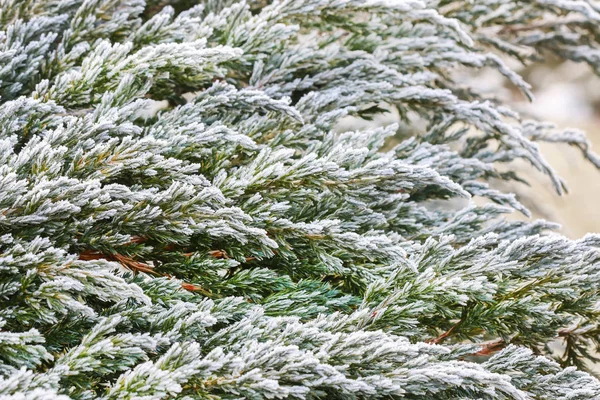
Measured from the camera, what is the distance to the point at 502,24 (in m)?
2.13

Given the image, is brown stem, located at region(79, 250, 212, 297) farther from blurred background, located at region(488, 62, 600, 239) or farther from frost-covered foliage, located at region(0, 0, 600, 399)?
blurred background, located at region(488, 62, 600, 239)

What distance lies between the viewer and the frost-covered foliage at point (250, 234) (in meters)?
1.02

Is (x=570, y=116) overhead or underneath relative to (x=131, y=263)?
underneath

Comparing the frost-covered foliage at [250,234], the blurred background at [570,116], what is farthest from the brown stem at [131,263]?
the blurred background at [570,116]

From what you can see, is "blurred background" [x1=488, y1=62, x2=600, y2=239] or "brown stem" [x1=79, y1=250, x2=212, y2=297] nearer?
"brown stem" [x1=79, y1=250, x2=212, y2=297]

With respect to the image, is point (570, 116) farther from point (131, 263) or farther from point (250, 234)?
point (131, 263)

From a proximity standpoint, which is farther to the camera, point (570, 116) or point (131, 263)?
point (570, 116)

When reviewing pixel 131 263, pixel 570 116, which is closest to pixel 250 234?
pixel 131 263

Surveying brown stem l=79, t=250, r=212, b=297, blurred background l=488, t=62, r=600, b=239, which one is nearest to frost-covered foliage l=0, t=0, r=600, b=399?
brown stem l=79, t=250, r=212, b=297

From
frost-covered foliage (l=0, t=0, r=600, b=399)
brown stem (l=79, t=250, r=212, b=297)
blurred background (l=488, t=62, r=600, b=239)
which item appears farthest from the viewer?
blurred background (l=488, t=62, r=600, b=239)

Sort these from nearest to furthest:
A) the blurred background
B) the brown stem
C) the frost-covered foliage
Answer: the frost-covered foliage → the brown stem → the blurred background

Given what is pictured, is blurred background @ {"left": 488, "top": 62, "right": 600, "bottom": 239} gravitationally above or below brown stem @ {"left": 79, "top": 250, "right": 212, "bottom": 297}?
below

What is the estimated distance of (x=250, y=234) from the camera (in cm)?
117

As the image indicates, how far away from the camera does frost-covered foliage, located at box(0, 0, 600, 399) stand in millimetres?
1020
